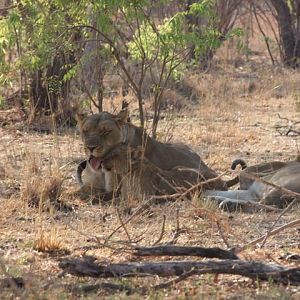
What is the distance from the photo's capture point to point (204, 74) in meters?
18.2

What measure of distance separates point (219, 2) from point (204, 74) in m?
3.91

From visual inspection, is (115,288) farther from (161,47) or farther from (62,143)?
(62,143)

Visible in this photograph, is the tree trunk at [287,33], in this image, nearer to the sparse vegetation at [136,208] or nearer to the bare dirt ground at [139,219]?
the sparse vegetation at [136,208]

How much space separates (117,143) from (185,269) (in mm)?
3603

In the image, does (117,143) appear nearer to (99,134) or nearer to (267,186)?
(99,134)

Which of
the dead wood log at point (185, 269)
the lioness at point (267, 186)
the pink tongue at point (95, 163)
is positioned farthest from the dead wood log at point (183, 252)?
the pink tongue at point (95, 163)

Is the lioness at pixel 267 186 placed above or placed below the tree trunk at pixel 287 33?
below

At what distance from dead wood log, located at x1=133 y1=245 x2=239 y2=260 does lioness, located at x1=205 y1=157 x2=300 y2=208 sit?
2789mm

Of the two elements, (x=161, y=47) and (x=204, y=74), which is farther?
(x=204, y=74)

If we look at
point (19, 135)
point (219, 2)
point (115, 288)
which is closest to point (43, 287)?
point (115, 288)

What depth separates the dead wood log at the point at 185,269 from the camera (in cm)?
542

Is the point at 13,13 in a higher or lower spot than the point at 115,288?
higher

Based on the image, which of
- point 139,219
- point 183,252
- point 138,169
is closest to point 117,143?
point 138,169

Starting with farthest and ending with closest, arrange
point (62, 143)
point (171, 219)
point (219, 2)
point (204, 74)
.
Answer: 1. point (219, 2)
2. point (204, 74)
3. point (62, 143)
4. point (171, 219)
